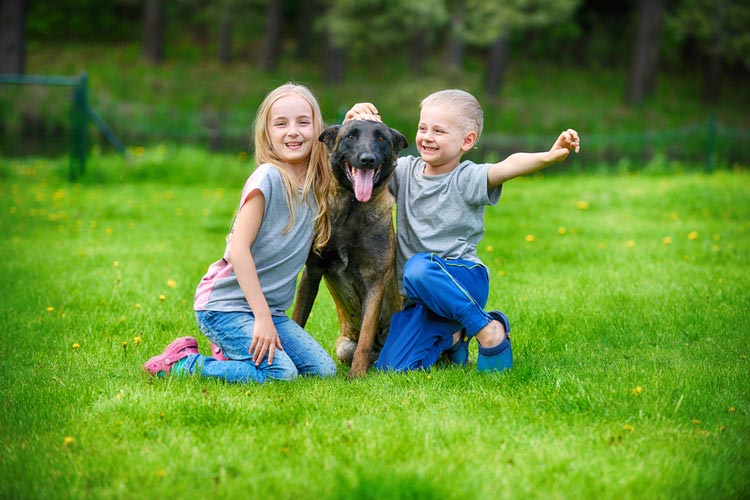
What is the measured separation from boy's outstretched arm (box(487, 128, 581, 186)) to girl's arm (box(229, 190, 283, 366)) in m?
1.18

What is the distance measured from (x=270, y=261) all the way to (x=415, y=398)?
1071 mm

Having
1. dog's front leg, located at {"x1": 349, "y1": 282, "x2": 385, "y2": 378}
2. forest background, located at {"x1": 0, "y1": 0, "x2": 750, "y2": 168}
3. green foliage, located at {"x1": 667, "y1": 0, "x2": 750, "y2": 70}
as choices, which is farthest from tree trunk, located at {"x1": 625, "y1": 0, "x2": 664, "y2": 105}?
dog's front leg, located at {"x1": 349, "y1": 282, "x2": 385, "y2": 378}

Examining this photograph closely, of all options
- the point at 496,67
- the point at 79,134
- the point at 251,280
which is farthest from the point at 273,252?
the point at 496,67

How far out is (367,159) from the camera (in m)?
3.76

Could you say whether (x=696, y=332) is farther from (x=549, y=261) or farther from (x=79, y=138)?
(x=79, y=138)

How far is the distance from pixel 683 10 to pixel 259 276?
25022 millimetres

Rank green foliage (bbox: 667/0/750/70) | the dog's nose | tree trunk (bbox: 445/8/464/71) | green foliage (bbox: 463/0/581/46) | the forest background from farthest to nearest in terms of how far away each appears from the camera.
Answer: green foliage (bbox: 667/0/750/70), tree trunk (bbox: 445/8/464/71), green foliage (bbox: 463/0/581/46), the forest background, the dog's nose

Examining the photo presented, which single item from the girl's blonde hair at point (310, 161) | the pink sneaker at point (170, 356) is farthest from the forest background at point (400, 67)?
the pink sneaker at point (170, 356)

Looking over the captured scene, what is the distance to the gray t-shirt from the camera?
404 cm

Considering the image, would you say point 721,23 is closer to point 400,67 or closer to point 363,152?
point 400,67

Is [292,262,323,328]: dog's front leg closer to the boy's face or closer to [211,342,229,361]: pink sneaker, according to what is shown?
[211,342,229,361]: pink sneaker

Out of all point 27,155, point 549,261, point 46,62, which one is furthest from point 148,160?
point 46,62

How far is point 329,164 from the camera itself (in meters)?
4.09

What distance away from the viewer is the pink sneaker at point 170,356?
13.2 feet
